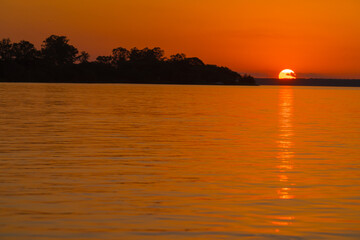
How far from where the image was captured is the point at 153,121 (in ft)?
106

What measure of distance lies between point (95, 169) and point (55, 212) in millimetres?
4787

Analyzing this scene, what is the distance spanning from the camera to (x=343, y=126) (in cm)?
3095

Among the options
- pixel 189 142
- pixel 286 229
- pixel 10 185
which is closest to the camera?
pixel 286 229

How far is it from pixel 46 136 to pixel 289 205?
14240mm

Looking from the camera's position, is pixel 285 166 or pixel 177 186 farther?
pixel 285 166

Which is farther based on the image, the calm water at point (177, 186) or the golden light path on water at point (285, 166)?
the golden light path on water at point (285, 166)

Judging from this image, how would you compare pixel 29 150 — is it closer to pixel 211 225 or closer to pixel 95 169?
pixel 95 169

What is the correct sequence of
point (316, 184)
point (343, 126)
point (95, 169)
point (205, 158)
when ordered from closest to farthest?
point (316, 184) < point (95, 169) < point (205, 158) < point (343, 126)

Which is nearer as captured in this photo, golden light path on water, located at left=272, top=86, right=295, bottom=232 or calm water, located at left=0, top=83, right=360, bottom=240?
calm water, located at left=0, top=83, right=360, bottom=240

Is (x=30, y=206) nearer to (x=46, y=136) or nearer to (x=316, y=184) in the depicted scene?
(x=316, y=184)

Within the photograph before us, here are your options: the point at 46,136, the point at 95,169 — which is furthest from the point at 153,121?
the point at 95,169

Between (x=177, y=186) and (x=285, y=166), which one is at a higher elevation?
(x=177, y=186)

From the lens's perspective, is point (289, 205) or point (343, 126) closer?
point (289, 205)

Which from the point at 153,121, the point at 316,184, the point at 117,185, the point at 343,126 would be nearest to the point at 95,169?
the point at 117,185
